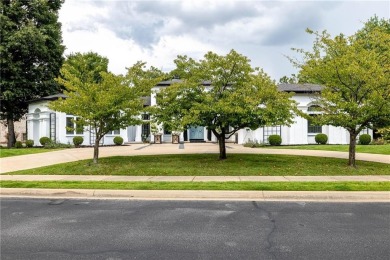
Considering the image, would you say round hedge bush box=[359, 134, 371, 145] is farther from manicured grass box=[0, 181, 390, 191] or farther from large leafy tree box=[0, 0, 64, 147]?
large leafy tree box=[0, 0, 64, 147]

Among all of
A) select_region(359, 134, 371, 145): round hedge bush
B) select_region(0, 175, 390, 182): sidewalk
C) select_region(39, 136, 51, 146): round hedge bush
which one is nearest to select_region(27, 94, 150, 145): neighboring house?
select_region(39, 136, 51, 146): round hedge bush

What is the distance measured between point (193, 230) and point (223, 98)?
950 cm

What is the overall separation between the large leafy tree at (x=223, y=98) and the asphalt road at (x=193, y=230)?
6355 mm

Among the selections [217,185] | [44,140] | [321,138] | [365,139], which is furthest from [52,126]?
[365,139]

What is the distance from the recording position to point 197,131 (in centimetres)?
3466

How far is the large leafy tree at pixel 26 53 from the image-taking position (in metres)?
28.6

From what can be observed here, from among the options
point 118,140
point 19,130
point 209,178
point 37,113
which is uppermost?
point 37,113

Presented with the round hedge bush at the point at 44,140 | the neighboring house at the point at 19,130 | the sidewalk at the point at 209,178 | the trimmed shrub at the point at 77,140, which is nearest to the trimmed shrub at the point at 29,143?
the round hedge bush at the point at 44,140

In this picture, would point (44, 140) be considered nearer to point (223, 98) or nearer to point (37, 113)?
point (37, 113)

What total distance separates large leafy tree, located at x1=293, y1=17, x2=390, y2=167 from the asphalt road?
6.28m

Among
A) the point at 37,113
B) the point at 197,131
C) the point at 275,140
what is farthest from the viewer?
the point at 197,131

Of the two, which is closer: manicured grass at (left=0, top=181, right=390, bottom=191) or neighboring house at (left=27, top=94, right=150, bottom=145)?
manicured grass at (left=0, top=181, right=390, bottom=191)

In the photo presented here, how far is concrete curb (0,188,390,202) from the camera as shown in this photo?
27.9 ft

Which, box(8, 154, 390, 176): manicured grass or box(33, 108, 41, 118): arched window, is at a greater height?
box(33, 108, 41, 118): arched window
